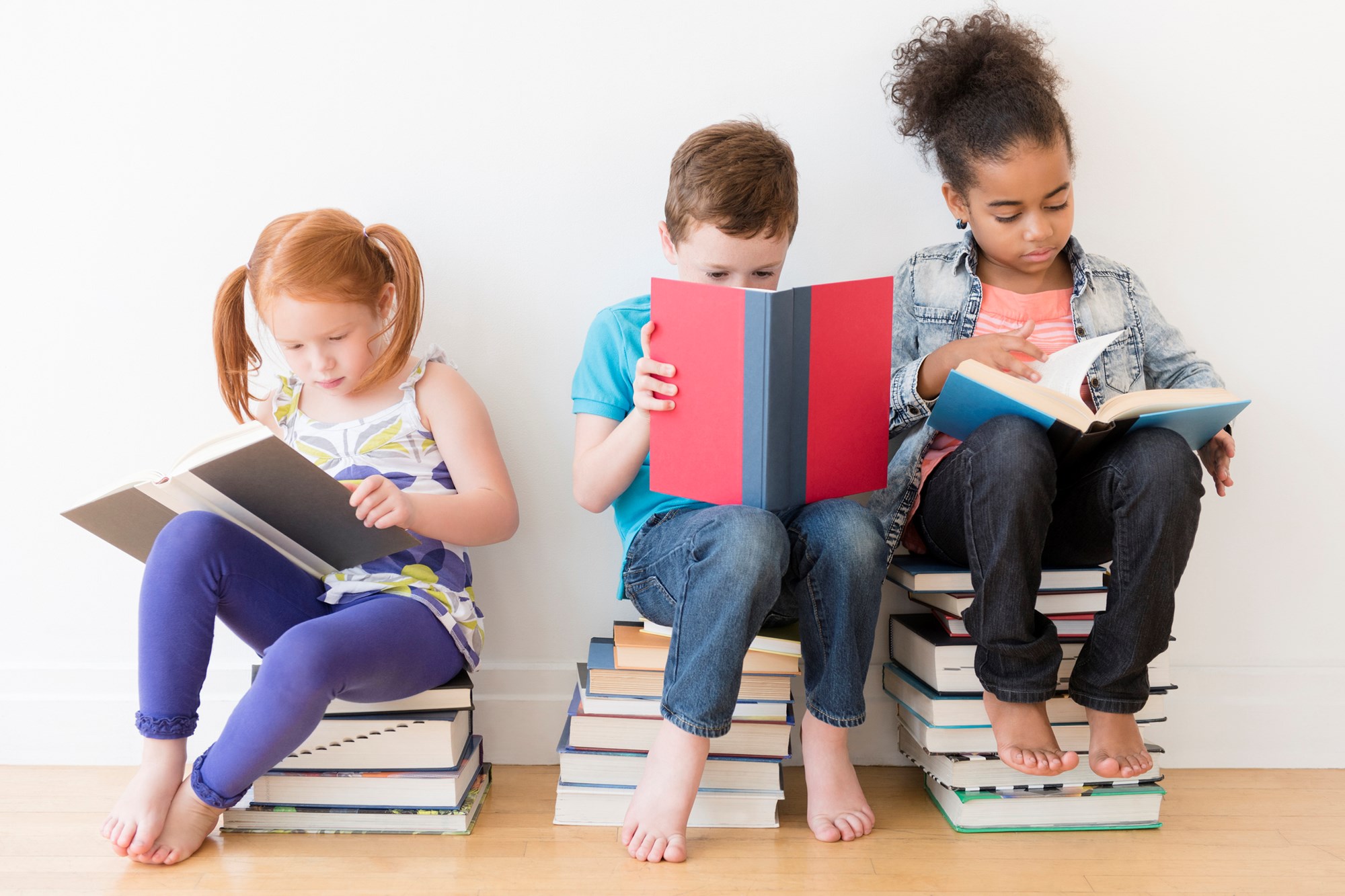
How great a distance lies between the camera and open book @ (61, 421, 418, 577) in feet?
3.63

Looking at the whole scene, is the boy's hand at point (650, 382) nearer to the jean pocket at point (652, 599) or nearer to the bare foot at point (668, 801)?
the jean pocket at point (652, 599)

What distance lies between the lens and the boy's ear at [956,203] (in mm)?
1405

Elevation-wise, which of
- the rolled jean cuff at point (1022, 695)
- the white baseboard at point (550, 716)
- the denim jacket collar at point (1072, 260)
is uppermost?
the denim jacket collar at point (1072, 260)

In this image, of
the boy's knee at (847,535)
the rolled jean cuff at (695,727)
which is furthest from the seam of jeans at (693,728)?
the boy's knee at (847,535)

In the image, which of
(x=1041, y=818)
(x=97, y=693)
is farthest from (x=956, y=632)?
(x=97, y=693)

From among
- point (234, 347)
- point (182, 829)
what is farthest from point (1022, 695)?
point (234, 347)

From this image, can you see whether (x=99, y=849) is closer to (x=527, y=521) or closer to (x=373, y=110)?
(x=527, y=521)

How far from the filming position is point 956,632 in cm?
130

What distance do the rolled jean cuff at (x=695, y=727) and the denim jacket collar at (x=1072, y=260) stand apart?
0.74 meters

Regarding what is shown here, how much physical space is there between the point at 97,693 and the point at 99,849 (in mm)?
389

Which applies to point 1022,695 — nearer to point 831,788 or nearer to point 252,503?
point 831,788

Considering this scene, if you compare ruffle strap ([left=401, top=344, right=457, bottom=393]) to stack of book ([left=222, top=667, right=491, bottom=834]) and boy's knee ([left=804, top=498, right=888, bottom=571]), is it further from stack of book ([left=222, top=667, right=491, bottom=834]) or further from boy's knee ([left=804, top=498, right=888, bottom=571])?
boy's knee ([left=804, top=498, right=888, bottom=571])

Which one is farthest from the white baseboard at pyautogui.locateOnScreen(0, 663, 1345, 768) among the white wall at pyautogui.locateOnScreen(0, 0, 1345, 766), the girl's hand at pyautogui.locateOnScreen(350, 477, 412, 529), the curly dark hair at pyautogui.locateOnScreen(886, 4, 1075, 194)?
the curly dark hair at pyautogui.locateOnScreen(886, 4, 1075, 194)

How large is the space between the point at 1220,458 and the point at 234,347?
134 centimetres
